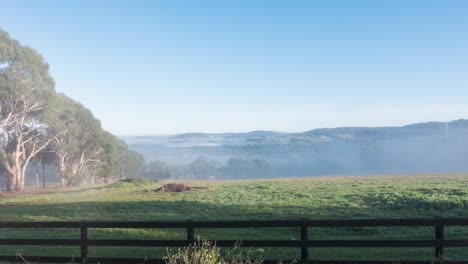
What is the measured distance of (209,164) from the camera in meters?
187

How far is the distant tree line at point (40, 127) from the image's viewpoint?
5234 cm

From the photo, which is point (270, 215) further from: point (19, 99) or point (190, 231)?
point (19, 99)

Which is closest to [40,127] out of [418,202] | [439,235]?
[418,202]

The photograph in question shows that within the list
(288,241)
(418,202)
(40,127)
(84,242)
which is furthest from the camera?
(40,127)

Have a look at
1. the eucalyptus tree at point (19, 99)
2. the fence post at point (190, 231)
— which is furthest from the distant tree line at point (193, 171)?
the fence post at point (190, 231)

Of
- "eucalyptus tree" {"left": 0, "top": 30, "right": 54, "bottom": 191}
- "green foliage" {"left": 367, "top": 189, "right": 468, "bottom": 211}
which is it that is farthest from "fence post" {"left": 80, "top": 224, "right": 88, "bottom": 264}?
"eucalyptus tree" {"left": 0, "top": 30, "right": 54, "bottom": 191}

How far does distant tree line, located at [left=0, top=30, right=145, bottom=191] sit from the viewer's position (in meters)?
52.3

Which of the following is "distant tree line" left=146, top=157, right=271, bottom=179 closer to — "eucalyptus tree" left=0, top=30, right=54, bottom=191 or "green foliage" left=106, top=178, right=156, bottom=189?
"green foliage" left=106, top=178, right=156, bottom=189

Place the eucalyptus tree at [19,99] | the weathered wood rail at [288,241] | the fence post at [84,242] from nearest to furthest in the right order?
the weathered wood rail at [288,241] → the fence post at [84,242] → the eucalyptus tree at [19,99]

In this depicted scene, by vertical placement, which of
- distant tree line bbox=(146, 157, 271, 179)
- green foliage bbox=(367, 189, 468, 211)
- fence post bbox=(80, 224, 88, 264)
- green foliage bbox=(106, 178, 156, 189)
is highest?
fence post bbox=(80, 224, 88, 264)

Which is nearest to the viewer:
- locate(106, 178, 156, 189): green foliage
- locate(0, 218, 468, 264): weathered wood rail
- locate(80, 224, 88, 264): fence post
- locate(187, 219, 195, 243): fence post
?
locate(0, 218, 468, 264): weathered wood rail

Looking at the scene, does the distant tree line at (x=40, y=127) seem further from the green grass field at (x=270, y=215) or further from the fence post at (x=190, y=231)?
the fence post at (x=190, y=231)

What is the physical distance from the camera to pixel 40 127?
63406 mm

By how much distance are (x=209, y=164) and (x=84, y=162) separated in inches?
4158
